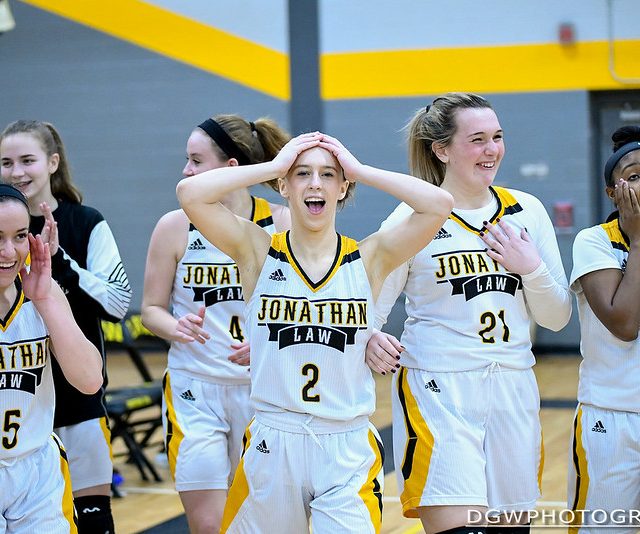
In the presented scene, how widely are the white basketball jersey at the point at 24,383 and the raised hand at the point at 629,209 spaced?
6.68 feet

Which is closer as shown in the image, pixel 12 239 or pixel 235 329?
pixel 12 239

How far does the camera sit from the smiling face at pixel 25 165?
13.7 ft

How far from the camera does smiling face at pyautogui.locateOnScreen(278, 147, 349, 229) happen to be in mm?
3305

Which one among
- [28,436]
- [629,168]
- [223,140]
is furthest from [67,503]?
[629,168]

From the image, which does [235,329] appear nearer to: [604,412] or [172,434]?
[172,434]

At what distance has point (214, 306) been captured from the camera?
420 centimetres

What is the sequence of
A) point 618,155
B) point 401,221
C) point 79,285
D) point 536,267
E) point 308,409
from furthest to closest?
point 79,285 → point 618,155 → point 536,267 → point 401,221 → point 308,409

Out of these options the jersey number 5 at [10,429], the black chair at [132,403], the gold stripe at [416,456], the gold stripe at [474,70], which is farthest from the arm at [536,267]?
the gold stripe at [474,70]

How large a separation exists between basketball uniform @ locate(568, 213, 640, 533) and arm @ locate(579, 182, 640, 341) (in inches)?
2.0

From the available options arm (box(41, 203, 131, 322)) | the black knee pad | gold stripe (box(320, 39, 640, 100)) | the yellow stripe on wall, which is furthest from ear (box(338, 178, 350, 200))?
the yellow stripe on wall

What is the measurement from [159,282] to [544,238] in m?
1.53

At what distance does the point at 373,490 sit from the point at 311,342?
19.7 inches

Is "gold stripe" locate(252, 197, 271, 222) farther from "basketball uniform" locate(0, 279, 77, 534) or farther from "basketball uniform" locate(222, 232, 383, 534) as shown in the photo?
"basketball uniform" locate(0, 279, 77, 534)

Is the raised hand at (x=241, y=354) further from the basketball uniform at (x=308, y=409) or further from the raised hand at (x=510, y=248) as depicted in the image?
the raised hand at (x=510, y=248)
